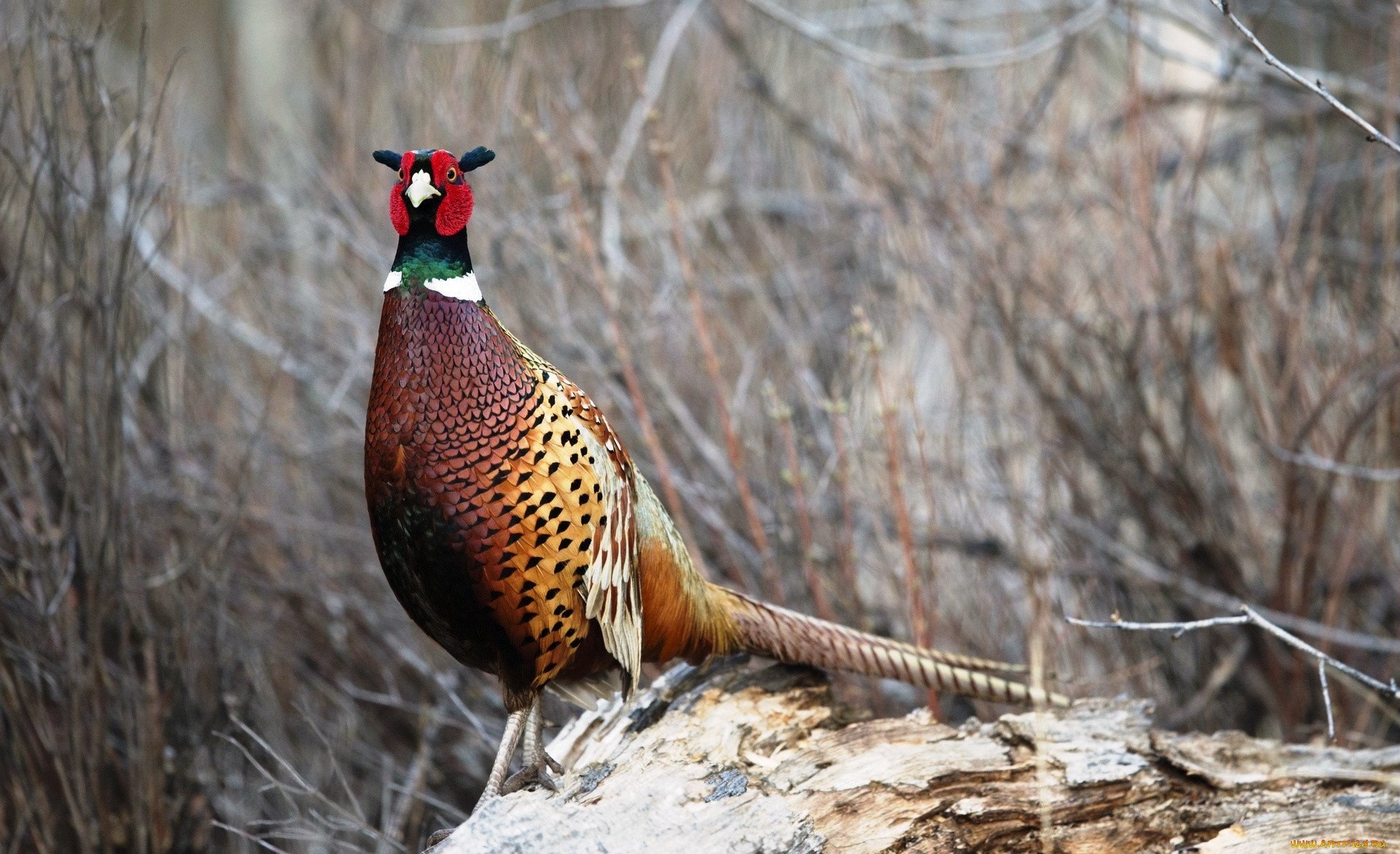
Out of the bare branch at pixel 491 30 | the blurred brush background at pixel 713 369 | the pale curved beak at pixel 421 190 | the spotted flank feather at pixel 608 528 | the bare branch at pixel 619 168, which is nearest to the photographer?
the pale curved beak at pixel 421 190

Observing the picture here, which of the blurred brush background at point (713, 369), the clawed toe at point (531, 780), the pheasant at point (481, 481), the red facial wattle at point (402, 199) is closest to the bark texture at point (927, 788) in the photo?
the clawed toe at point (531, 780)

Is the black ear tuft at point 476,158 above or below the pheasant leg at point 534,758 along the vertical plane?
above

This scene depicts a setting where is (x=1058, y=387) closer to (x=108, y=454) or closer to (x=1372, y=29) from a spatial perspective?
(x=1372, y=29)

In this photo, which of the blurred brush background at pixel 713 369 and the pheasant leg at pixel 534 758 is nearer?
the pheasant leg at pixel 534 758

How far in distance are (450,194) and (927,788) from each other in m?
1.55

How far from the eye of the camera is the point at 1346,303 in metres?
4.36

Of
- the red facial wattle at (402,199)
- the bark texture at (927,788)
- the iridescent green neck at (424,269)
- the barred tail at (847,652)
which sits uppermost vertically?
the red facial wattle at (402,199)

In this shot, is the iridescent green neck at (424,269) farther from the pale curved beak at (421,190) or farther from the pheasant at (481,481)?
the pale curved beak at (421,190)

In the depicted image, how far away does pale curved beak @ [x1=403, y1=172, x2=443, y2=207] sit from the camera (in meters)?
2.30

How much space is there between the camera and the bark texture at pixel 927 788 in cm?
237

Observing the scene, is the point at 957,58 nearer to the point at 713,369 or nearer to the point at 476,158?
the point at 713,369

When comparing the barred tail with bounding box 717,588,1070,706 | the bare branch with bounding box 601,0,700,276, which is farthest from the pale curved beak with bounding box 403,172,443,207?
the bare branch with bounding box 601,0,700,276

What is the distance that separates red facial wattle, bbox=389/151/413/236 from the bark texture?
1.14m

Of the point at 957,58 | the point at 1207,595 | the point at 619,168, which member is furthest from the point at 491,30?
the point at 1207,595
